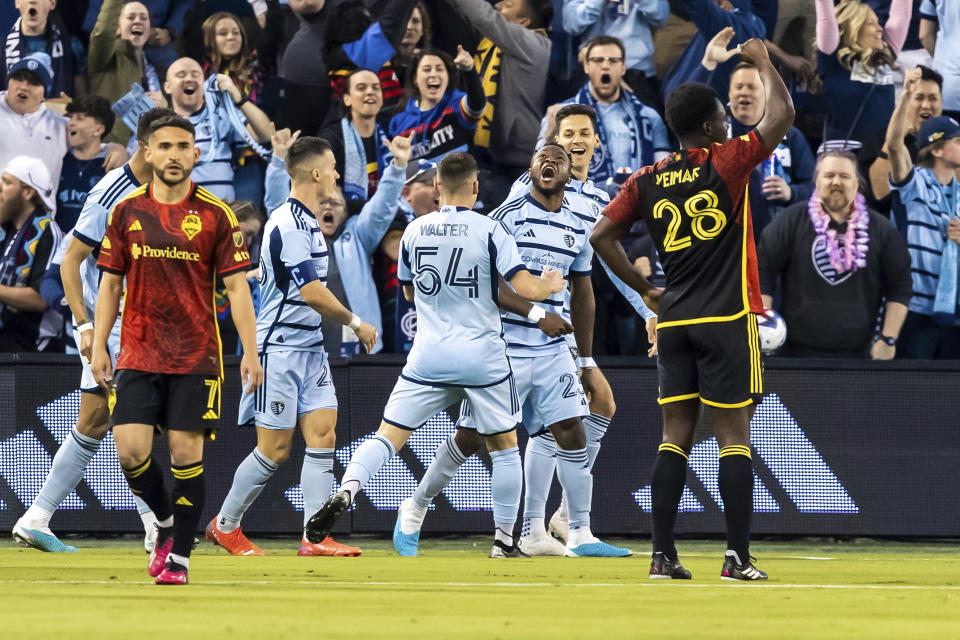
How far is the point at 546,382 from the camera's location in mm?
8594

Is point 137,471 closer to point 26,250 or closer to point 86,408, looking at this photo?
point 86,408

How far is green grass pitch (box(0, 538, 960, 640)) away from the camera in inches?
167

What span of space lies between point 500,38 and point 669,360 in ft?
18.2

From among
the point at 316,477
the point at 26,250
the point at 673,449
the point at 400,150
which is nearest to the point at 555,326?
the point at 673,449

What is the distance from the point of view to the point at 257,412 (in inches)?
333

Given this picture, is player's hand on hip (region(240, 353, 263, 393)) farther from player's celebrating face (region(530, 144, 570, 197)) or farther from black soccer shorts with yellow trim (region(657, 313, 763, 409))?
player's celebrating face (region(530, 144, 570, 197))

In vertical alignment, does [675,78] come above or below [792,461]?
above

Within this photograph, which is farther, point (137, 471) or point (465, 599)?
point (137, 471)

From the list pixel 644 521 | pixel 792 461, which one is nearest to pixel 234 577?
pixel 644 521

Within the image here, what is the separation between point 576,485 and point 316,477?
1.62m

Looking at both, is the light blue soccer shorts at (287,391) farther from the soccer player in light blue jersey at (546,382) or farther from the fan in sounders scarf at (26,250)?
the fan in sounders scarf at (26,250)

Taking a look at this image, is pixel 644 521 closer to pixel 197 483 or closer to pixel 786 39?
pixel 786 39

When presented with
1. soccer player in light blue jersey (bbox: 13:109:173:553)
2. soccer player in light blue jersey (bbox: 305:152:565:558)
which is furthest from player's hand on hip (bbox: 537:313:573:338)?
soccer player in light blue jersey (bbox: 13:109:173:553)

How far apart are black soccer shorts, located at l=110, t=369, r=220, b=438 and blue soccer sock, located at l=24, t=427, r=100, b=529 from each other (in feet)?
9.15
